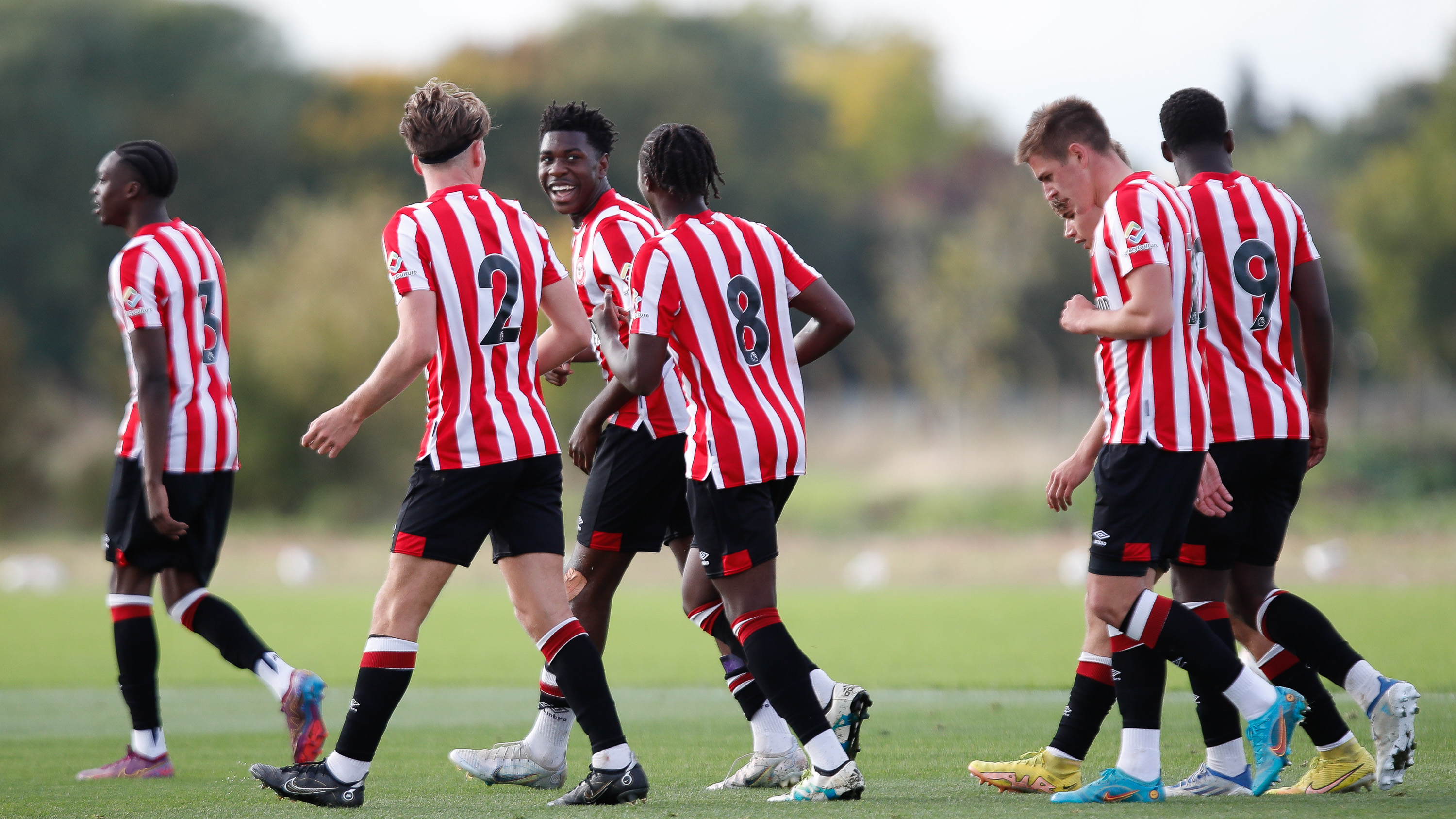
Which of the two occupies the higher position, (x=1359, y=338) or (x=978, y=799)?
(x=1359, y=338)

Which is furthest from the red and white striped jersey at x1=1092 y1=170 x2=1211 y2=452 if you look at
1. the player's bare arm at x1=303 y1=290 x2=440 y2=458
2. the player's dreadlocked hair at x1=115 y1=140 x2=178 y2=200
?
the player's dreadlocked hair at x1=115 y1=140 x2=178 y2=200

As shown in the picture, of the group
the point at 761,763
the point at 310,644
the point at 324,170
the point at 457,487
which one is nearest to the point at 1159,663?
the point at 761,763

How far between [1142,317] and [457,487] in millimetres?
2140

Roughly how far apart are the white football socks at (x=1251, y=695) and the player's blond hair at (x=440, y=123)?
2.89 meters

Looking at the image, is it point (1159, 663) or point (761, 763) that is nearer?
point (1159, 663)

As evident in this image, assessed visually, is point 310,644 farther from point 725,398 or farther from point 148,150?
point 725,398

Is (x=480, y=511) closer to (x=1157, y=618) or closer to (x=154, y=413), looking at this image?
(x=154, y=413)

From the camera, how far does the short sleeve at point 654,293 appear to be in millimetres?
4688

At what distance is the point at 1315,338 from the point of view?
5129mm

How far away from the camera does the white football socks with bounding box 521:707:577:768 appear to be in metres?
5.41

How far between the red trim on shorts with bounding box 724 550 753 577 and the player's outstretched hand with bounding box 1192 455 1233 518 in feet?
4.65

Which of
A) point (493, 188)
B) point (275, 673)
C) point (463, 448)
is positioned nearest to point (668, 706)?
point (275, 673)

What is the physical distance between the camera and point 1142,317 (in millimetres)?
4438

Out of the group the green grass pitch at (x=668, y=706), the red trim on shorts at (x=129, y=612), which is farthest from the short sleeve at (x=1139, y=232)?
the red trim on shorts at (x=129, y=612)
